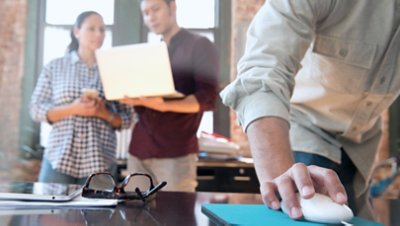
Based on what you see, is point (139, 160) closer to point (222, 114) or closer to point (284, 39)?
point (222, 114)

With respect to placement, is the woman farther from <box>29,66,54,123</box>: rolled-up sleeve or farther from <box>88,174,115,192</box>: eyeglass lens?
<box>88,174,115,192</box>: eyeglass lens

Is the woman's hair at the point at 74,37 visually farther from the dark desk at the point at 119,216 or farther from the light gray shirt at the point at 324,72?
the dark desk at the point at 119,216

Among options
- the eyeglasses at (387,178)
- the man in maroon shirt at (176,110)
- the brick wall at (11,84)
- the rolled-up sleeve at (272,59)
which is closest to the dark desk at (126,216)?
the rolled-up sleeve at (272,59)

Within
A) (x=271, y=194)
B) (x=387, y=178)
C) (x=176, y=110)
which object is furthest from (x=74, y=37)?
(x=387, y=178)

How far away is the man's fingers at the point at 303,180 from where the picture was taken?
40cm

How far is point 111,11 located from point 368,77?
2.73 feet

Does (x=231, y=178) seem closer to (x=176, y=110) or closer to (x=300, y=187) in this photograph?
(x=176, y=110)

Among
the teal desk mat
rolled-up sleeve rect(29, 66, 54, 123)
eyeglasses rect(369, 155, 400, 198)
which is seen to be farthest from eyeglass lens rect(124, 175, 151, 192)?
eyeglasses rect(369, 155, 400, 198)

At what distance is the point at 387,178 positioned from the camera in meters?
2.21

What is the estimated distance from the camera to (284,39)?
56 cm

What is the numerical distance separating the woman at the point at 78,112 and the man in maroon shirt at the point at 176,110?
77mm

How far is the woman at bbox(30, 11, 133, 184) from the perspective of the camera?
131cm

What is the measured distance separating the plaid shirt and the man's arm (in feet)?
2.91

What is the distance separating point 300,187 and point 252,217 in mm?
48
